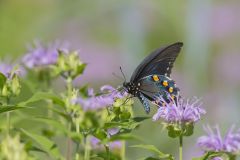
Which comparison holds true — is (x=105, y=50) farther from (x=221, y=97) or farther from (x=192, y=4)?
(x=192, y=4)

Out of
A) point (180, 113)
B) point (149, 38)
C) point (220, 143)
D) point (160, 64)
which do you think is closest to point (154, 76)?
point (160, 64)

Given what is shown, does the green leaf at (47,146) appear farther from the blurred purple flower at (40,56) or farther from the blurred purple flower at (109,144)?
the blurred purple flower at (40,56)

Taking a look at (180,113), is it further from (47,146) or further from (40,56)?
(40,56)

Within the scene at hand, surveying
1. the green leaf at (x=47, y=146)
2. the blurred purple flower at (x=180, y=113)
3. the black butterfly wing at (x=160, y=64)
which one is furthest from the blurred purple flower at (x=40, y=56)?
the green leaf at (x=47, y=146)

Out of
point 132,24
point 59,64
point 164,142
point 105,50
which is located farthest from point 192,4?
point 105,50

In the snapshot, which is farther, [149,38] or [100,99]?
[149,38]

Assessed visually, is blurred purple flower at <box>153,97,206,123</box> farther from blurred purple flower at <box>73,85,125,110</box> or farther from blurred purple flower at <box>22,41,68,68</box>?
blurred purple flower at <box>22,41,68,68</box>
